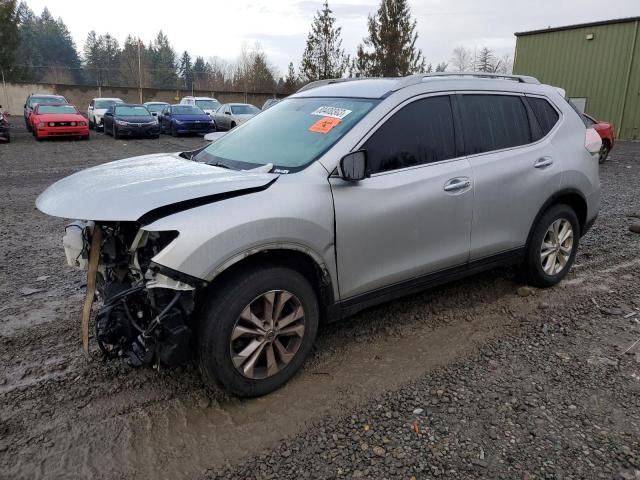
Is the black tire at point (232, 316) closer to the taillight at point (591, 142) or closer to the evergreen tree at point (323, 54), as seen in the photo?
the taillight at point (591, 142)

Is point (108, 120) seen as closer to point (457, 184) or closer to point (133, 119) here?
point (133, 119)

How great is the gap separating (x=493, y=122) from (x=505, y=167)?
1.29ft

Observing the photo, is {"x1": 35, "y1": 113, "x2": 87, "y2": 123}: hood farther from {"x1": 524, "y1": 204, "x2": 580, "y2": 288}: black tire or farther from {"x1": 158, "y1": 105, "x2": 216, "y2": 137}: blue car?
{"x1": 524, "y1": 204, "x2": 580, "y2": 288}: black tire

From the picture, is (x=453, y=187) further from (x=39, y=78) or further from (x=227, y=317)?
(x=39, y=78)

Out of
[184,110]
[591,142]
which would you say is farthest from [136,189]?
[184,110]

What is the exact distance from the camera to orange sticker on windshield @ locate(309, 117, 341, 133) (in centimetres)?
332

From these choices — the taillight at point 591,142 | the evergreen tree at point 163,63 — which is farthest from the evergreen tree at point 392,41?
the evergreen tree at point 163,63

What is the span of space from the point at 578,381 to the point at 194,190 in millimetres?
2675

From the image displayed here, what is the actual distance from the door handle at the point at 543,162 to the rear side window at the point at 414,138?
3.12 ft

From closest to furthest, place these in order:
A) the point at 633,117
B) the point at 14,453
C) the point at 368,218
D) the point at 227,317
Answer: the point at 14,453 → the point at 227,317 → the point at 368,218 → the point at 633,117

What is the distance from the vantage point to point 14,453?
246cm

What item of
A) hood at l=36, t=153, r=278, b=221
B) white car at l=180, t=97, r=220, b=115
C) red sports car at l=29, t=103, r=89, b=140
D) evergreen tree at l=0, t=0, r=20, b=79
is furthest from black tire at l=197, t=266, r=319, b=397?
evergreen tree at l=0, t=0, r=20, b=79

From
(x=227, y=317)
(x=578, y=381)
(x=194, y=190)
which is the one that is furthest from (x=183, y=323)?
(x=578, y=381)

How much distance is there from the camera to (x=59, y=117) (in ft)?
60.8
